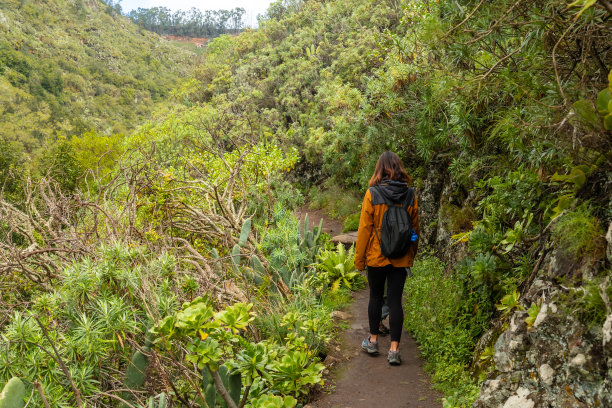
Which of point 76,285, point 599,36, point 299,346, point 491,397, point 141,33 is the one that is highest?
point 141,33

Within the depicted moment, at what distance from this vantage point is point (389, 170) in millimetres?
4031

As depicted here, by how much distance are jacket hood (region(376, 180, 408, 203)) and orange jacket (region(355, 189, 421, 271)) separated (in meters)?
0.10

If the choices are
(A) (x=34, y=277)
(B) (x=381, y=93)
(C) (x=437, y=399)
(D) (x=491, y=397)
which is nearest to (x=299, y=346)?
(C) (x=437, y=399)

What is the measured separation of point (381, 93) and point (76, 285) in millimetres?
6544

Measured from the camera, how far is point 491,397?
2670 millimetres

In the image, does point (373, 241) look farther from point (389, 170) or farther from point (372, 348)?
point (372, 348)

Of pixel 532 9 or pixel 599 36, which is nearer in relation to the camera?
pixel 599 36

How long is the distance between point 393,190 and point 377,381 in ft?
5.82

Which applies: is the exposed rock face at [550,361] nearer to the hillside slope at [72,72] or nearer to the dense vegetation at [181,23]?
the hillside slope at [72,72]

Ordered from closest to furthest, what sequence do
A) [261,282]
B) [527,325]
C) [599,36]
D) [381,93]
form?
[599,36], [527,325], [261,282], [381,93]

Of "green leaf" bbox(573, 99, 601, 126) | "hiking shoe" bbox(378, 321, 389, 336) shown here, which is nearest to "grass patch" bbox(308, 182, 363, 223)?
"hiking shoe" bbox(378, 321, 389, 336)

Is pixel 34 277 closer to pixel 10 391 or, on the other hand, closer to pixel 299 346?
pixel 10 391

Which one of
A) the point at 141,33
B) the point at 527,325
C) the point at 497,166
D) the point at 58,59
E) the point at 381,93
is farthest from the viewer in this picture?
the point at 141,33

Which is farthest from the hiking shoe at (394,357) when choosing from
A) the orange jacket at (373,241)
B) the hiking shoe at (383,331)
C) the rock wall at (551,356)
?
the rock wall at (551,356)
